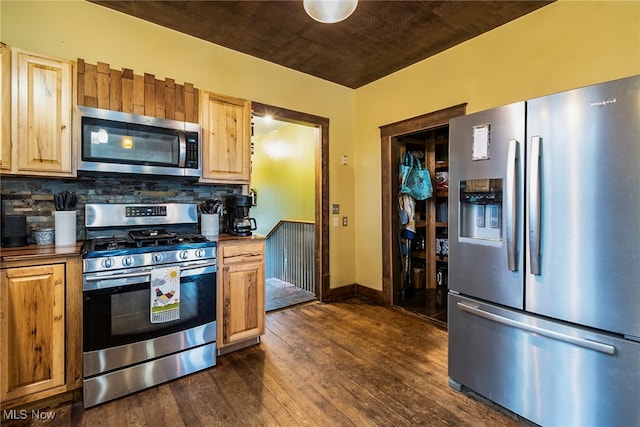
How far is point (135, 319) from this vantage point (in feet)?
6.73

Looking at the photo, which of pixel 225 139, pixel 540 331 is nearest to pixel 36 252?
pixel 225 139

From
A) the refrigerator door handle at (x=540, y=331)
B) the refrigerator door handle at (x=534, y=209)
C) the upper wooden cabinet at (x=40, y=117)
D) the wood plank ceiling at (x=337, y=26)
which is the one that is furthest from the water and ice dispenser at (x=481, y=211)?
the upper wooden cabinet at (x=40, y=117)

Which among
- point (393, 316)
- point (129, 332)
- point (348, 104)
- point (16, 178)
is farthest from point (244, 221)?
point (348, 104)

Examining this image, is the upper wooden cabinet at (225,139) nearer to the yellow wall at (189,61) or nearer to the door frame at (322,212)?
the yellow wall at (189,61)

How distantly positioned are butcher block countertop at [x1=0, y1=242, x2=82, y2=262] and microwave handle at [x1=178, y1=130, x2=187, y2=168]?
2.95ft

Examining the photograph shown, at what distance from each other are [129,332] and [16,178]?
134 centimetres

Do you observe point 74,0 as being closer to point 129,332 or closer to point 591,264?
point 129,332

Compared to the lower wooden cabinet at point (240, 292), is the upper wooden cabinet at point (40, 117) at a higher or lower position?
higher

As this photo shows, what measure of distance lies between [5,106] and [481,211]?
3067 mm

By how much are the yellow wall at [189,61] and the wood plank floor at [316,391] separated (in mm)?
1436

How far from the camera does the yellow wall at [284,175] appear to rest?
484cm

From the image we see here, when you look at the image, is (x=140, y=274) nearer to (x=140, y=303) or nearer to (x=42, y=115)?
(x=140, y=303)

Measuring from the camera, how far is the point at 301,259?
14.7ft

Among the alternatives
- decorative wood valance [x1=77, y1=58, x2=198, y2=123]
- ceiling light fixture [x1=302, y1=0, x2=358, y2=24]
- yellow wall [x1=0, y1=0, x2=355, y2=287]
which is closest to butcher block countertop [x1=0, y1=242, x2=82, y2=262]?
decorative wood valance [x1=77, y1=58, x2=198, y2=123]
